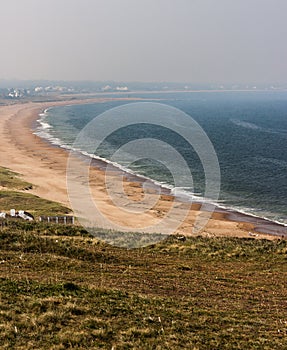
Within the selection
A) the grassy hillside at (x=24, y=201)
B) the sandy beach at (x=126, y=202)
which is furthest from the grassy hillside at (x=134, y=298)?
the grassy hillside at (x=24, y=201)

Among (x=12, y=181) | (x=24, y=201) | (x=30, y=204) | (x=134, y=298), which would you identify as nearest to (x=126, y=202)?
(x=30, y=204)

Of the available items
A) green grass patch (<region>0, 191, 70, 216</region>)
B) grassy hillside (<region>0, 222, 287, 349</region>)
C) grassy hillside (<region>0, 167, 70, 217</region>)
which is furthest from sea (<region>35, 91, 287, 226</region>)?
grassy hillside (<region>0, 222, 287, 349</region>)

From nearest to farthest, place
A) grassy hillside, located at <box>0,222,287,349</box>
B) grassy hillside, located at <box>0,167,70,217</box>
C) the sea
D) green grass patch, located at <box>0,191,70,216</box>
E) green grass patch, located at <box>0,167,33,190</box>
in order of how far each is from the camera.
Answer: grassy hillside, located at <box>0,222,287,349</box>, green grass patch, located at <box>0,191,70,216</box>, grassy hillside, located at <box>0,167,70,217</box>, green grass patch, located at <box>0,167,33,190</box>, the sea

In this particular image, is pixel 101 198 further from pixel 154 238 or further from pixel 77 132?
pixel 77 132

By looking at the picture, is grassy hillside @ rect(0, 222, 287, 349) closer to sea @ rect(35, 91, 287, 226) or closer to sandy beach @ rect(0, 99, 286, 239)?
sandy beach @ rect(0, 99, 286, 239)

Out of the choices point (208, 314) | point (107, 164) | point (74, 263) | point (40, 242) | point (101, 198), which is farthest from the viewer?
point (107, 164)

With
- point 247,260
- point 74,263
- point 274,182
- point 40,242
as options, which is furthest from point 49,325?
point 274,182
